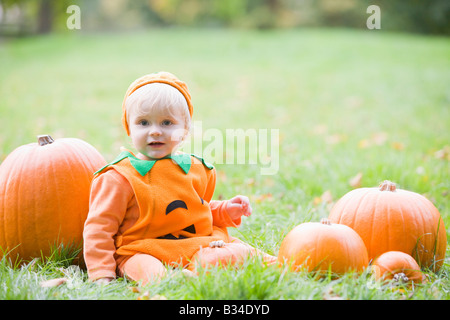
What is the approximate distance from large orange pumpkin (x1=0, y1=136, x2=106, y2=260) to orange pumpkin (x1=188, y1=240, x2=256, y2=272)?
0.74 meters

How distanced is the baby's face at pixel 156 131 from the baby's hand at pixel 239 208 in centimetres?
51

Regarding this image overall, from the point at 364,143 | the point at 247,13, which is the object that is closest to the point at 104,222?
the point at 364,143

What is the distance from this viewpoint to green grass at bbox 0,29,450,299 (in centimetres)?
204

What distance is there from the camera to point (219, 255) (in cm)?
221

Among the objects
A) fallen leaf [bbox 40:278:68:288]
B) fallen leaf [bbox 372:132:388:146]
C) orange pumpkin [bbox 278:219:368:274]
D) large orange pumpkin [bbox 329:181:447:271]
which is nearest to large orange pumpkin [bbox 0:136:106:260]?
fallen leaf [bbox 40:278:68:288]

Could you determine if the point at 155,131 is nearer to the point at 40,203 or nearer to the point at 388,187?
the point at 40,203

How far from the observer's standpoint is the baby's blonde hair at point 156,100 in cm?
227

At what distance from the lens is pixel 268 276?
2.00 metres

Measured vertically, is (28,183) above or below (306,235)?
above

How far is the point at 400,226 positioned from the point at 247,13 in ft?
75.8

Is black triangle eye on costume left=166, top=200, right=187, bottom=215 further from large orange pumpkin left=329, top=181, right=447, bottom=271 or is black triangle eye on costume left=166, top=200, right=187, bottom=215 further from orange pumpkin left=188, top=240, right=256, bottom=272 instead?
large orange pumpkin left=329, top=181, right=447, bottom=271
